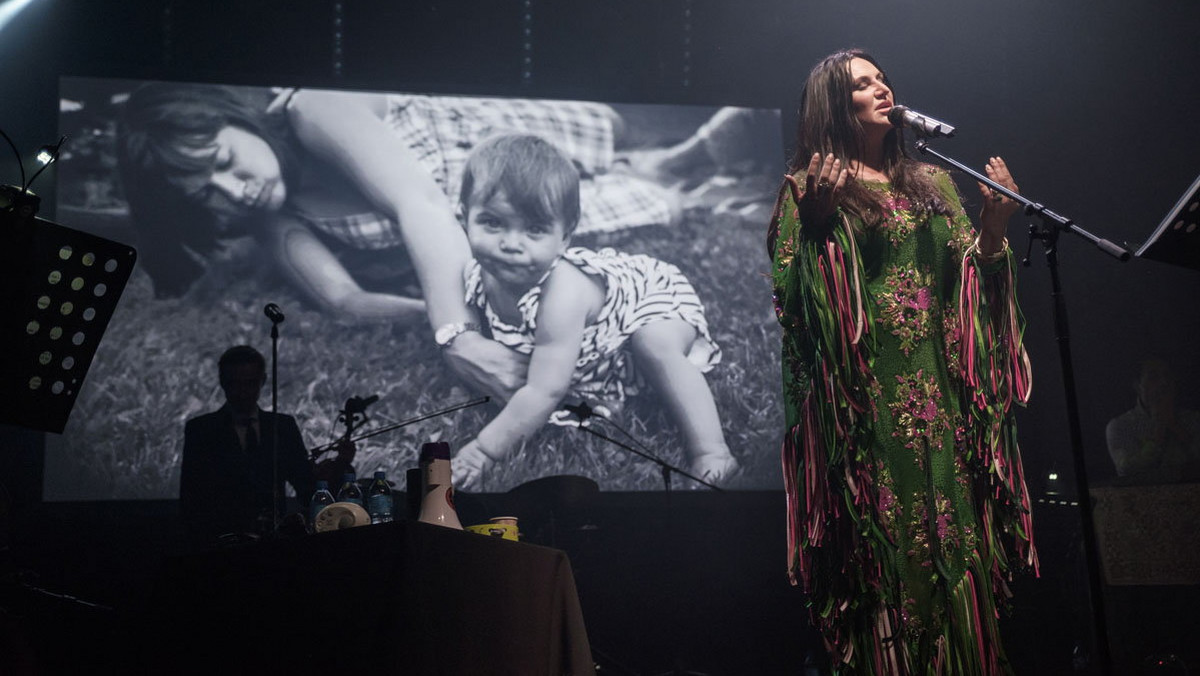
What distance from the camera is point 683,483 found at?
5.30 metres

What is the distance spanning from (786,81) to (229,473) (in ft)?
11.9

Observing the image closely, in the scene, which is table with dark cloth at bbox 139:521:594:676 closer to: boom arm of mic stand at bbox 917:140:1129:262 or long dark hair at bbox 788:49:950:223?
long dark hair at bbox 788:49:950:223

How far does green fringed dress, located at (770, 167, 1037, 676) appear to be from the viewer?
213 centimetres

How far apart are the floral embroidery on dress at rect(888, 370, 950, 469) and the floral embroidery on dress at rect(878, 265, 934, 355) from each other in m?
0.07

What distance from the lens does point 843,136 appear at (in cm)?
248

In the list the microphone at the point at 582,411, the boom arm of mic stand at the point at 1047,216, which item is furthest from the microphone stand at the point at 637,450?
the boom arm of mic stand at the point at 1047,216

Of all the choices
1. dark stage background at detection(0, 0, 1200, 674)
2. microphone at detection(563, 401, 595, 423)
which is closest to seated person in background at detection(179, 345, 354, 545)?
dark stage background at detection(0, 0, 1200, 674)

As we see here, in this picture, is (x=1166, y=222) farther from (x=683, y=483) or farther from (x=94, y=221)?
(x=94, y=221)

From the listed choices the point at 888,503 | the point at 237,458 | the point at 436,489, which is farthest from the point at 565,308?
the point at 436,489

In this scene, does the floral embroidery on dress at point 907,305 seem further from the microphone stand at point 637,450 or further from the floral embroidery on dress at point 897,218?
the microphone stand at point 637,450

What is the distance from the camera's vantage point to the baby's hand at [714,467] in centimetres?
530

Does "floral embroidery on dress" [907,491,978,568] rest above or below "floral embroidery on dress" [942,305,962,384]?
below

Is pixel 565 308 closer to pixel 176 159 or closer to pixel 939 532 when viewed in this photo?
pixel 176 159

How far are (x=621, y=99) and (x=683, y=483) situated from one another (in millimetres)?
2076
